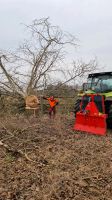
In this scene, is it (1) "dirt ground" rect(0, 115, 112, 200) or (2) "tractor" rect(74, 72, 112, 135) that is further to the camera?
(2) "tractor" rect(74, 72, 112, 135)

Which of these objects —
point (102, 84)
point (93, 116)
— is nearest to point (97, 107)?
point (93, 116)

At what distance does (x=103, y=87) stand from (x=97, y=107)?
84 cm

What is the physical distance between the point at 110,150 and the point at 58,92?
9789 millimetres

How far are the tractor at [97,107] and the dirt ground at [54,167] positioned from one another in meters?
1.16

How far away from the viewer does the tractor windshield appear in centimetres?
1169

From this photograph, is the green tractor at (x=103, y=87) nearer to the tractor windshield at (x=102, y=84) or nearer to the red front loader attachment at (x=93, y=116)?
the tractor windshield at (x=102, y=84)

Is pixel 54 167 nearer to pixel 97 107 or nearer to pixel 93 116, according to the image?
pixel 93 116

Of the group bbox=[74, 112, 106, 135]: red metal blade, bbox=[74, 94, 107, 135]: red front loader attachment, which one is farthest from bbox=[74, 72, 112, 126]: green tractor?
bbox=[74, 112, 106, 135]: red metal blade

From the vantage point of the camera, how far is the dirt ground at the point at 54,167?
518cm

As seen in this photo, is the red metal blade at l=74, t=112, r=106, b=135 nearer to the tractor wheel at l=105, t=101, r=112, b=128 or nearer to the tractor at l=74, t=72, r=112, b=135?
the tractor at l=74, t=72, r=112, b=135

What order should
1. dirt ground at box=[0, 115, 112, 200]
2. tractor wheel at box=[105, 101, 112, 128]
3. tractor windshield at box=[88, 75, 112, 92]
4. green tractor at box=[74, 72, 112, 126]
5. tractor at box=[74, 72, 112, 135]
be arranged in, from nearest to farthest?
dirt ground at box=[0, 115, 112, 200] < tractor at box=[74, 72, 112, 135] < tractor wheel at box=[105, 101, 112, 128] < green tractor at box=[74, 72, 112, 126] < tractor windshield at box=[88, 75, 112, 92]

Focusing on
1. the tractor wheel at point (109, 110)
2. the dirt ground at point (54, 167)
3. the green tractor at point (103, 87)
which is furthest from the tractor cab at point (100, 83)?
the dirt ground at point (54, 167)

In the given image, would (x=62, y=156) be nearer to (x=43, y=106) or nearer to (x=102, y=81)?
(x=102, y=81)

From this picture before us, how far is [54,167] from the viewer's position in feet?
20.8
